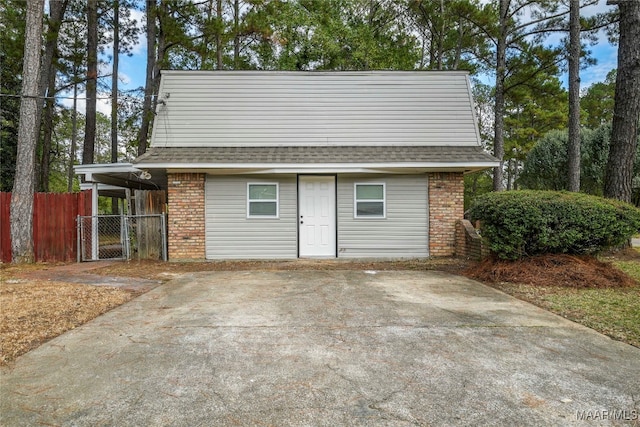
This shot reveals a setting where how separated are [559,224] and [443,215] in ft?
11.2

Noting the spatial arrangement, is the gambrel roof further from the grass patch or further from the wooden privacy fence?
the grass patch

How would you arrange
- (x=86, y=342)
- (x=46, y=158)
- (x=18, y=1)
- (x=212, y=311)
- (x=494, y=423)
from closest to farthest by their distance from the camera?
(x=494, y=423) → (x=86, y=342) → (x=212, y=311) → (x=18, y=1) → (x=46, y=158)

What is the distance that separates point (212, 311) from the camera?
185 inches

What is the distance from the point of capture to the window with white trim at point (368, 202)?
9.73 m

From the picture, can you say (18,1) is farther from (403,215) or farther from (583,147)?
(583,147)

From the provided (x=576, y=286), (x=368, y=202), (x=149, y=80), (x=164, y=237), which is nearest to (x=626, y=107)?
(x=576, y=286)

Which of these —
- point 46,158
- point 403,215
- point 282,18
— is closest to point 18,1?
point 46,158

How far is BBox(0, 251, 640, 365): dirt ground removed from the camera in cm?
408

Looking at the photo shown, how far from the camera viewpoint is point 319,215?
977 cm

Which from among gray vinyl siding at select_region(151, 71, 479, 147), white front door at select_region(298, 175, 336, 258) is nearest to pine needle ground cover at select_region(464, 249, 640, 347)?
white front door at select_region(298, 175, 336, 258)

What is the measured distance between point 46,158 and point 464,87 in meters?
21.7

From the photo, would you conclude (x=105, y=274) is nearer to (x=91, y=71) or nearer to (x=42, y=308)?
(x=42, y=308)

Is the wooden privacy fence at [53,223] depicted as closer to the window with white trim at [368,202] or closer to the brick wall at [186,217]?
the brick wall at [186,217]

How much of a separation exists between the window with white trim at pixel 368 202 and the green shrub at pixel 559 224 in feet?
11.1
